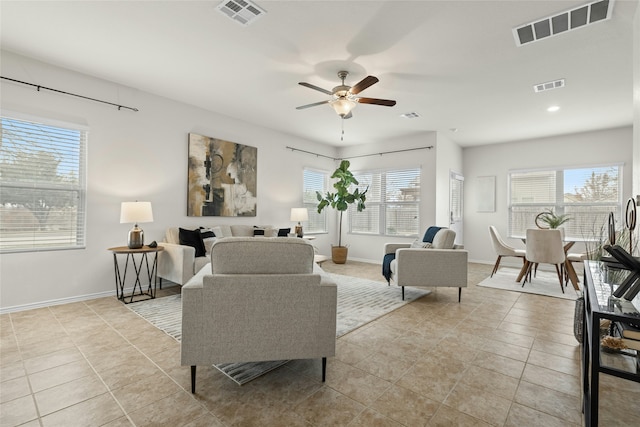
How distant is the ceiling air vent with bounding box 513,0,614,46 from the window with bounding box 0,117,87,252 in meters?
4.92

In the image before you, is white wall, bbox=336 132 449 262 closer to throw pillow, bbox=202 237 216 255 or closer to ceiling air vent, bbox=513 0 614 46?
ceiling air vent, bbox=513 0 614 46

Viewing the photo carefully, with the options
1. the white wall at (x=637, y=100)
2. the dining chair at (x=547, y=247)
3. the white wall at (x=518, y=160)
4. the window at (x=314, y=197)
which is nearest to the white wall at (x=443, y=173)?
the white wall at (x=518, y=160)

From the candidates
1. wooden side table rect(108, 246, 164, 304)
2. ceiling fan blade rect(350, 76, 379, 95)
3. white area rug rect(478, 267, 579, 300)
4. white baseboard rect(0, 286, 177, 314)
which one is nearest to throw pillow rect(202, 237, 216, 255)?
wooden side table rect(108, 246, 164, 304)

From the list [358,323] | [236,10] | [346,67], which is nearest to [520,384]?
[358,323]

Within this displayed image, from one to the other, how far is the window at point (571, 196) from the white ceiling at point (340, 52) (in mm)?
1388

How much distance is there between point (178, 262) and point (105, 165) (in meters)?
1.58

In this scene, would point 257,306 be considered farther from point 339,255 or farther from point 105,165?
point 339,255

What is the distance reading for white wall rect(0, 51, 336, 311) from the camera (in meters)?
3.32

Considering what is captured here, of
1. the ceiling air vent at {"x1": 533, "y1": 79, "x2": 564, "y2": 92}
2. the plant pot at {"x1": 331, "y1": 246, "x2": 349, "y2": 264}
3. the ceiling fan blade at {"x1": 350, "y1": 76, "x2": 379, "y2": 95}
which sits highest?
the ceiling air vent at {"x1": 533, "y1": 79, "x2": 564, "y2": 92}

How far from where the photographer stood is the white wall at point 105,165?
10.9 feet

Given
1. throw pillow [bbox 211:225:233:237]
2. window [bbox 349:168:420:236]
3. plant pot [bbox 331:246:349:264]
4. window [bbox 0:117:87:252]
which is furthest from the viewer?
plant pot [bbox 331:246:349:264]

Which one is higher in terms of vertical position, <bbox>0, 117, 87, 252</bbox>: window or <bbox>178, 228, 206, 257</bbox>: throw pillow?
<bbox>0, 117, 87, 252</bbox>: window

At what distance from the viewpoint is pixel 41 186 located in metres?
3.42

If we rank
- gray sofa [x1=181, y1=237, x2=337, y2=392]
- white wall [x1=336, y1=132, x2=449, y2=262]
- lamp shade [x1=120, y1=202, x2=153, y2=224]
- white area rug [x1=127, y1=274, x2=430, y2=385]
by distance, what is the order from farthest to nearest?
white wall [x1=336, y1=132, x2=449, y2=262] → lamp shade [x1=120, y1=202, x2=153, y2=224] → white area rug [x1=127, y1=274, x2=430, y2=385] → gray sofa [x1=181, y1=237, x2=337, y2=392]
